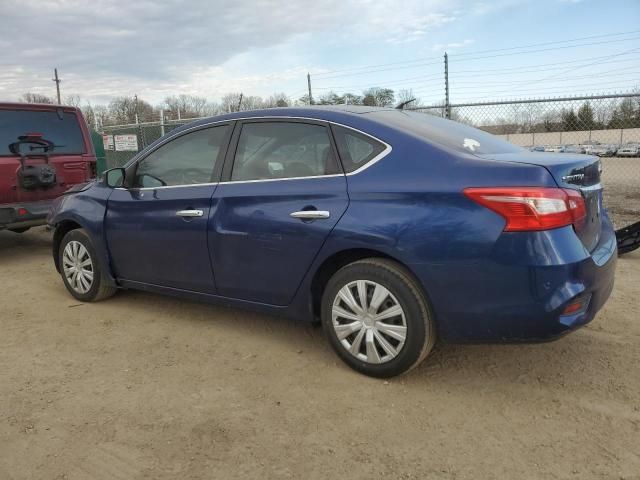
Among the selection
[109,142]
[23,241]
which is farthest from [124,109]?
[23,241]

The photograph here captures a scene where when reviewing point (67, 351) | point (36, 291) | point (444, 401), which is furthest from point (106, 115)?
point (444, 401)

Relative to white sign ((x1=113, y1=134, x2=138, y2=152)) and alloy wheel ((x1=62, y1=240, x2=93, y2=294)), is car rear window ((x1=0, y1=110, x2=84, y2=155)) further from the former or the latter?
white sign ((x1=113, y1=134, x2=138, y2=152))

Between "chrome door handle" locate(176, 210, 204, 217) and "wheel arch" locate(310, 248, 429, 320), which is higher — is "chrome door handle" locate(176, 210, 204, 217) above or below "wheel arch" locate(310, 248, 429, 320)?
above

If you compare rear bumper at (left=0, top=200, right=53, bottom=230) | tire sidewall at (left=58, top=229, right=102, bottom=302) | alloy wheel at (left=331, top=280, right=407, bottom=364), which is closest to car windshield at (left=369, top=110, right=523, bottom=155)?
alloy wheel at (left=331, top=280, right=407, bottom=364)

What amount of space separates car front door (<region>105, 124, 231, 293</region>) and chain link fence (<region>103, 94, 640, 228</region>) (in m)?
4.81

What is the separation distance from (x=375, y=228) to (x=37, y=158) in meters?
5.40

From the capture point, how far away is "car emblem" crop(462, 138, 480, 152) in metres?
3.14

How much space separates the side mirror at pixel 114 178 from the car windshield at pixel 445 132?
229cm

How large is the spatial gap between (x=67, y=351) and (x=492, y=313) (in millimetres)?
2908

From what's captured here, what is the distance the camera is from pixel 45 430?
2740 millimetres

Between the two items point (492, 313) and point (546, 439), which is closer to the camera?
point (546, 439)

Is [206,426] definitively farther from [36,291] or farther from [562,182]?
[36,291]

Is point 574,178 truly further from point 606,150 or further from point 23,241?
point 606,150

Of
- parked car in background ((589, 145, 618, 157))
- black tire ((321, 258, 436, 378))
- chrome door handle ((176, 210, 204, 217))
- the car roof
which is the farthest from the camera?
parked car in background ((589, 145, 618, 157))
